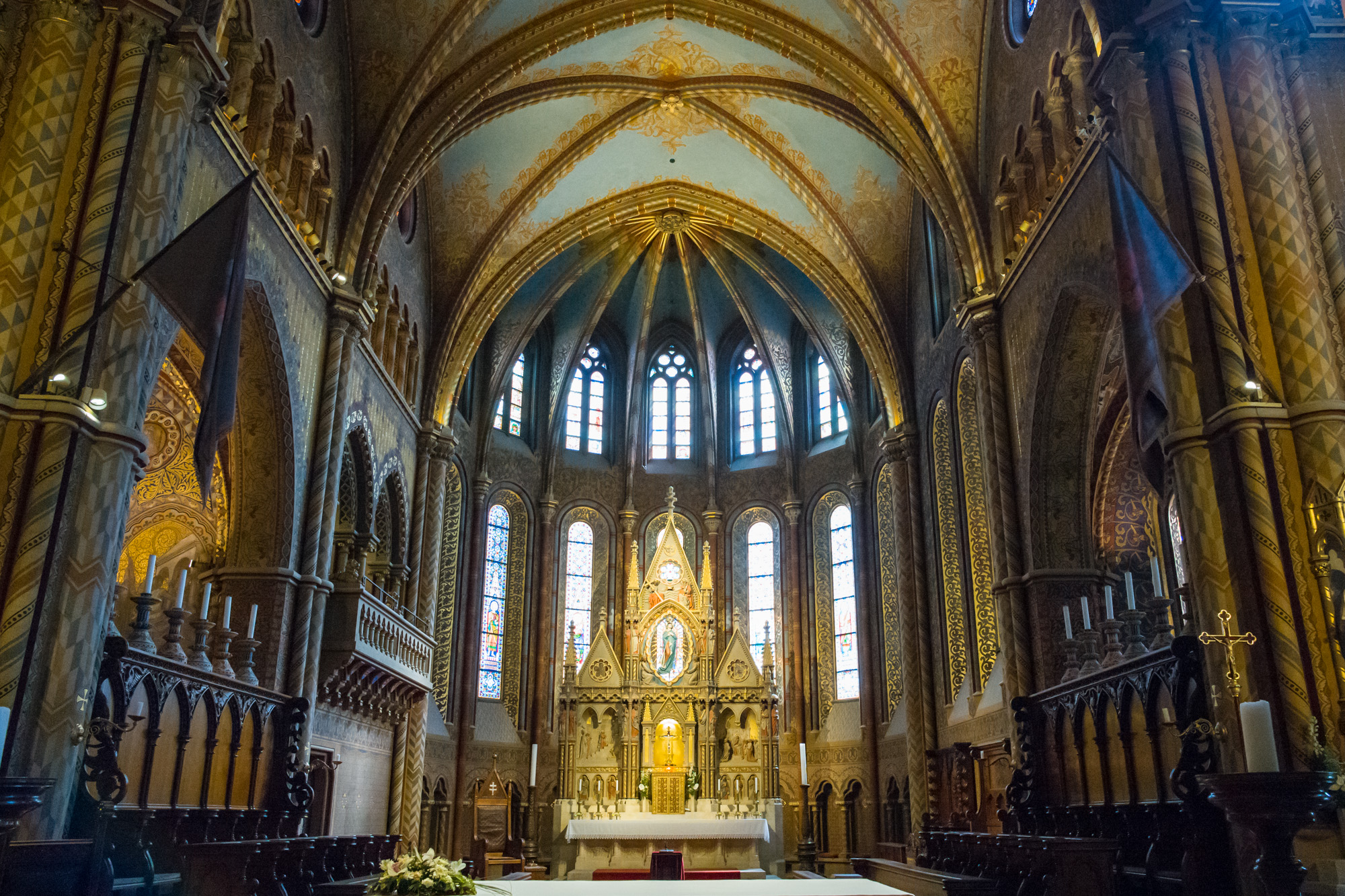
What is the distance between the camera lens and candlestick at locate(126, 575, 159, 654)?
9.60 meters

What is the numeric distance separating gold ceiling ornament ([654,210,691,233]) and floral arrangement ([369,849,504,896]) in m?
18.9

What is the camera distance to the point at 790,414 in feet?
84.4

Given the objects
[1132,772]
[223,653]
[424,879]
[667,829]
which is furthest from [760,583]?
[424,879]

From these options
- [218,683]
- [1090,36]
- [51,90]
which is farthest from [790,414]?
[51,90]

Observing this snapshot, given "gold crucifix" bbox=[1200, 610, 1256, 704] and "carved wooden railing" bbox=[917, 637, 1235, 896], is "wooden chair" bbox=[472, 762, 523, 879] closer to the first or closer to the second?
"carved wooden railing" bbox=[917, 637, 1235, 896]

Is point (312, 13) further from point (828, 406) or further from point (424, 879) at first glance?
point (828, 406)

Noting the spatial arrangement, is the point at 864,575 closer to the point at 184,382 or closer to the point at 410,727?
the point at 410,727

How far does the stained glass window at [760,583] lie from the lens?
2494cm

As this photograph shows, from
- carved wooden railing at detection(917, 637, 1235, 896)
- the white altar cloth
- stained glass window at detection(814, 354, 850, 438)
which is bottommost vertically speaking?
the white altar cloth

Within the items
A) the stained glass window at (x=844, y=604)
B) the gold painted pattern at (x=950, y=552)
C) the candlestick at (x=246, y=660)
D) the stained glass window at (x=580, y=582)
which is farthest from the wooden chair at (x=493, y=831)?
the gold painted pattern at (x=950, y=552)

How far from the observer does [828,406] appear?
2591 centimetres

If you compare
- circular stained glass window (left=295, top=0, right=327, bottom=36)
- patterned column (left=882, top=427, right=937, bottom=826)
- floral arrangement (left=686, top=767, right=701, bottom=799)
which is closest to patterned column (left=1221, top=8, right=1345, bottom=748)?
circular stained glass window (left=295, top=0, right=327, bottom=36)

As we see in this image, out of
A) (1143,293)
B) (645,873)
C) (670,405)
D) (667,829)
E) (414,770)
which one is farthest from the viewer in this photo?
(670,405)

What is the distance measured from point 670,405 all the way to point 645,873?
12500 mm
